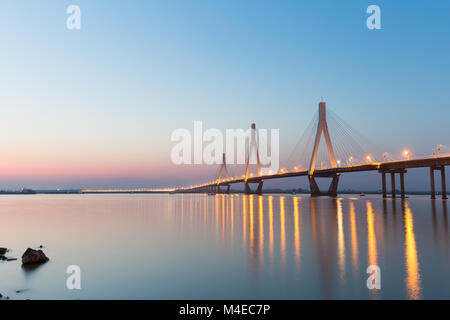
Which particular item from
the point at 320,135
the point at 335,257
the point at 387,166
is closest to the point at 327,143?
the point at 320,135

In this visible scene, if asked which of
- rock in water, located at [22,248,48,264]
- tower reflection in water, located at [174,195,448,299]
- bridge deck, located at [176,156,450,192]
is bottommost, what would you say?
tower reflection in water, located at [174,195,448,299]

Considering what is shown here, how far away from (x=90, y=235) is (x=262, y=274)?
48.0 ft

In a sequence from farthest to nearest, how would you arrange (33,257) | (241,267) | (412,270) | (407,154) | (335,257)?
1. (407,154)
2. (335,257)
3. (33,257)
4. (241,267)
5. (412,270)

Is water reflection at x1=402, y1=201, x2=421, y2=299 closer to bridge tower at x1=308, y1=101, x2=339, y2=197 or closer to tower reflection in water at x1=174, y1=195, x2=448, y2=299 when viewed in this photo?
tower reflection in water at x1=174, y1=195, x2=448, y2=299

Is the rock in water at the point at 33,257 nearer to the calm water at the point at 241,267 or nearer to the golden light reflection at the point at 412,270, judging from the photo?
the calm water at the point at 241,267

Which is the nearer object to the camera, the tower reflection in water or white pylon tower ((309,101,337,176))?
the tower reflection in water

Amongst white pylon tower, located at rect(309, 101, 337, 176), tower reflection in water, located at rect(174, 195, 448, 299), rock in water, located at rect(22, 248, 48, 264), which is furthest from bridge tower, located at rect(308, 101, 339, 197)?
rock in water, located at rect(22, 248, 48, 264)

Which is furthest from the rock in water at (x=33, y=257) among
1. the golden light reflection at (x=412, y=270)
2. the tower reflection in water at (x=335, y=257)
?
the golden light reflection at (x=412, y=270)

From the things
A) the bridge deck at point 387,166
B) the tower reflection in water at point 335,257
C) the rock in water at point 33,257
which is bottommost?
the tower reflection in water at point 335,257

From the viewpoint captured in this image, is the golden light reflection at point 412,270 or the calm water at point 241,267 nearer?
the golden light reflection at point 412,270

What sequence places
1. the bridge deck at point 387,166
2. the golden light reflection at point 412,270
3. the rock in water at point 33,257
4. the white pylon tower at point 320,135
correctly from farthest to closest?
1. the white pylon tower at point 320,135
2. the bridge deck at point 387,166
3. the rock in water at point 33,257
4. the golden light reflection at point 412,270

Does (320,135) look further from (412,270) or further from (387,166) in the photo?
(412,270)
